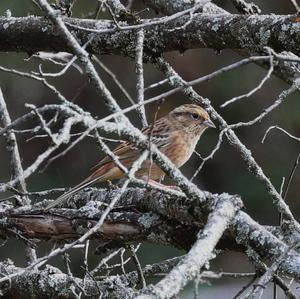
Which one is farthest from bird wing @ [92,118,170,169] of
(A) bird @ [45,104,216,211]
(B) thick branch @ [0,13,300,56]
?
(B) thick branch @ [0,13,300,56]

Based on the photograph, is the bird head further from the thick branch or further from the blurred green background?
the blurred green background

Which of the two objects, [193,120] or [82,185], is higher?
[193,120]

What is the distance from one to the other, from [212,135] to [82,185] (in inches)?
233

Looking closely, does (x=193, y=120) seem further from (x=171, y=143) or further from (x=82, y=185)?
(x=82, y=185)

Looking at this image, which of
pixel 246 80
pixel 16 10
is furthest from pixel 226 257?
pixel 16 10

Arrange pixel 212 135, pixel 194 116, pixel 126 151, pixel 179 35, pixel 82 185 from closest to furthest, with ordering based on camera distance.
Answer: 1. pixel 179 35
2. pixel 82 185
3. pixel 126 151
4. pixel 194 116
5. pixel 212 135

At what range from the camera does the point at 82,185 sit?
5793 millimetres

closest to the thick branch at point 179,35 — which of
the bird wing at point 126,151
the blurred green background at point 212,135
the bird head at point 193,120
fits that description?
the bird wing at point 126,151

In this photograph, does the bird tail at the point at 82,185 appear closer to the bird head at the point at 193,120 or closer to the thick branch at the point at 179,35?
the thick branch at the point at 179,35

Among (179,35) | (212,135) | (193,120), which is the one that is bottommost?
(212,135)

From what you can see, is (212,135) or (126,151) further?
(212,135)

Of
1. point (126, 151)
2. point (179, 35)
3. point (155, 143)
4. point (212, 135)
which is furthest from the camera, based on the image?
point (212, 135)

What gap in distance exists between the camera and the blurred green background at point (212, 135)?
11281mm

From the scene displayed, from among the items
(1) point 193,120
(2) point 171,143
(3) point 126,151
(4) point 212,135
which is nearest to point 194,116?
(1) point 193,120
